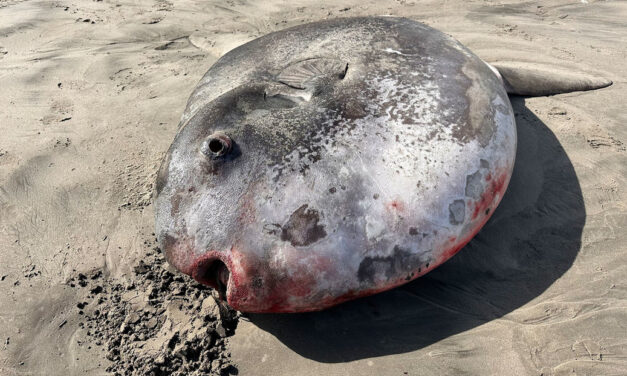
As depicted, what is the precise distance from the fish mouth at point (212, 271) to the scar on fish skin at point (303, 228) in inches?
10.5

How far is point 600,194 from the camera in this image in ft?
8.36

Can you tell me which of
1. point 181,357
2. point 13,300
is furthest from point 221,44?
point 181,357

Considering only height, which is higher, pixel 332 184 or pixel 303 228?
pixel 332 184

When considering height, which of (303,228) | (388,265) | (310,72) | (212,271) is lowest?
(212,271)

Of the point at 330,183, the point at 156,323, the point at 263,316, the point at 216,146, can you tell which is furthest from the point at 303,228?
the point at 156,323

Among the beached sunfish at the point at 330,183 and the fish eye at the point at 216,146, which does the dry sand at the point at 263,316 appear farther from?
the fish eye at the point at 216,146

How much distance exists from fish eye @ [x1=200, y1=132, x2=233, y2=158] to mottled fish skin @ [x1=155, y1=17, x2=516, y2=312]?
0.02 m

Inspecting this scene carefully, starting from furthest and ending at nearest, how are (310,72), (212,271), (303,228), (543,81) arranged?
(543,81) → (310,72) → (212,271) → (303,228)

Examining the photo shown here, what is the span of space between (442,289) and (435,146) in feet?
2.25

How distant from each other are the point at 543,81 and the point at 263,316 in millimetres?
2705

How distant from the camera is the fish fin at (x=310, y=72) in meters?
2.18

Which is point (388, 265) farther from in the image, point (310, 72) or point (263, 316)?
point (310, 72)

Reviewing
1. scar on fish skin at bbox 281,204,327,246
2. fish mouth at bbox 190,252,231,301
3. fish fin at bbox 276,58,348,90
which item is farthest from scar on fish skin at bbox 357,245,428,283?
fish fin at bbox 276,58,348,90

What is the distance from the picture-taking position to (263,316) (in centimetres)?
202
